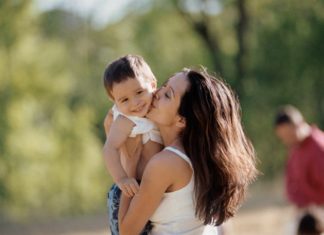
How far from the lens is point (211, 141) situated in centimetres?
322

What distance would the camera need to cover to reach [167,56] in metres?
28.2

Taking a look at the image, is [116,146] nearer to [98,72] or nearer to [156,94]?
[156,94]

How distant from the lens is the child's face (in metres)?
3.34

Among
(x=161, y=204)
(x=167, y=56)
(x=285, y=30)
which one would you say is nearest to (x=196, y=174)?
(x=161, y=204)

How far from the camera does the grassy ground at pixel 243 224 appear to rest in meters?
13.3

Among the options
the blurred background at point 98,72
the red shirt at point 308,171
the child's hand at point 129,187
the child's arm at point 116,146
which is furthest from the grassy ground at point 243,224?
the child's hand at point 129,187

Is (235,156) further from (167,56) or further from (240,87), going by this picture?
(167,56)

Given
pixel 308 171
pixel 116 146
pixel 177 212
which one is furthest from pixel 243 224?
pixel 177 212

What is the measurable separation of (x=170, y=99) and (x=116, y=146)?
303 mm

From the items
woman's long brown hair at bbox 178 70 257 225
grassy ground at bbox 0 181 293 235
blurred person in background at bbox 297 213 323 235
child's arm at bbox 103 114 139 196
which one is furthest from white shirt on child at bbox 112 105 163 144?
grassy ground at bbox 0 181 293 235

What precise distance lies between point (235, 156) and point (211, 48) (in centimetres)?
2210

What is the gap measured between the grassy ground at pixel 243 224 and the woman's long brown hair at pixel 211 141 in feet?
30.5

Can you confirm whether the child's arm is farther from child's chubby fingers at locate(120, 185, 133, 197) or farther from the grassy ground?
the grassy ground

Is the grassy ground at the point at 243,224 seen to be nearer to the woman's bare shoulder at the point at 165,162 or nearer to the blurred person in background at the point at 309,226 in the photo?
the blurred person in background at the point at 309,226
